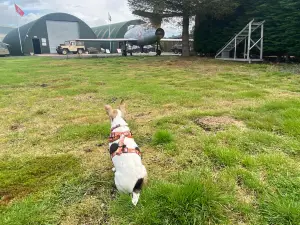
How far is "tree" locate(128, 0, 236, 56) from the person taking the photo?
1286 cm

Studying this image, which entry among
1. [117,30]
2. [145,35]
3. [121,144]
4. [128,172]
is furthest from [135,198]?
[117,30]

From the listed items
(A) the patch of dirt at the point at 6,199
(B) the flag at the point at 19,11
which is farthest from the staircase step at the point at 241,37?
(B) the flag at the point at 19,11

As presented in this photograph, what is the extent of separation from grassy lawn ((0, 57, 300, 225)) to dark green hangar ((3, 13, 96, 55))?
3419 centimetres

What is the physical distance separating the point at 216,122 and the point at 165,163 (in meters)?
1.47

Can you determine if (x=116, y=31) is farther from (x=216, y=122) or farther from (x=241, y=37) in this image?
(x=216, y=122)

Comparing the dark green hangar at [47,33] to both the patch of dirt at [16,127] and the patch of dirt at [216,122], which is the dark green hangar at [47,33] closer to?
the patch of dirt at [16,127]

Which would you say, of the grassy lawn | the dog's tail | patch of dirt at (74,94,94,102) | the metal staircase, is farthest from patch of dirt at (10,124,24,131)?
the metal staircase

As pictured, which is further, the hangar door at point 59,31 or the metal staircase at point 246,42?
the hangar door at point 59,31

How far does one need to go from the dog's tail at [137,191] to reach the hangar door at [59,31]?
129 ft

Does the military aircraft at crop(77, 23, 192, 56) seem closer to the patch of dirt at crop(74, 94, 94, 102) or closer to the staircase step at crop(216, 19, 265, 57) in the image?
the staircase step at crop(216, 19, 265, 57)

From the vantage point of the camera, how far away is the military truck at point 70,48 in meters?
31.6

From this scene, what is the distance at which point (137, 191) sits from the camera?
178cm

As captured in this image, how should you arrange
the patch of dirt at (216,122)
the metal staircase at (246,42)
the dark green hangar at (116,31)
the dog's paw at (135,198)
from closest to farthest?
1. the dog's paw at (135,198)
2. the patch of dirt at (216,122)
3. the metal staircase at (246,42)
4. the dark green hangar at (116,31)

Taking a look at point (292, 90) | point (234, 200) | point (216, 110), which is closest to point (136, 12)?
point (292, 90)
